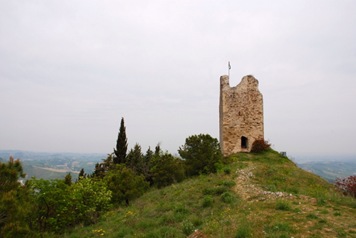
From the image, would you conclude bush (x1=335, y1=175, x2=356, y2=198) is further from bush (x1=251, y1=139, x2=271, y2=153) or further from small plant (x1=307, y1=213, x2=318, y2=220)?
bush (x1=251, y1=139, x2=271, y2=153)

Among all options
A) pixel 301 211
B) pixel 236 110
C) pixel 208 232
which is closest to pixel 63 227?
pixel 208 232

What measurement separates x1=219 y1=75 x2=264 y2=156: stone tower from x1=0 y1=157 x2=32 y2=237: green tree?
16.1m

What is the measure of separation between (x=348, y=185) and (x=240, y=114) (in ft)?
33.5

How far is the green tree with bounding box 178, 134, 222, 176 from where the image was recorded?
17.3 meters

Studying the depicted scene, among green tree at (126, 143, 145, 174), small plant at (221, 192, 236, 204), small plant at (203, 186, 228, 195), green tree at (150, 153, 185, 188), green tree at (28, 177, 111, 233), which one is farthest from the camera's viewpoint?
green tree at (126, 143, 145, 174)

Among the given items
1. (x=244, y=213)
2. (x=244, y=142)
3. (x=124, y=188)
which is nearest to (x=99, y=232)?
(x=244, y=213)

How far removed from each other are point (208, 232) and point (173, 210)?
10.1 ft

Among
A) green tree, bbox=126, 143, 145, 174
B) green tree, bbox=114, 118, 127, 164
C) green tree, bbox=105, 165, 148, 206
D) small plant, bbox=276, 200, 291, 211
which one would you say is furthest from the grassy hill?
green tree, bbox=114, 118, 127, 164

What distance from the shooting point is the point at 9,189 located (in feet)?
27.6

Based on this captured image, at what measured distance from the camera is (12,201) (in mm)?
7742

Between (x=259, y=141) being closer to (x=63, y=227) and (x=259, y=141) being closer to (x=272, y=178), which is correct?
(x=272, y=178)

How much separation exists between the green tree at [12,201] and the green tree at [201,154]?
34.9 feet

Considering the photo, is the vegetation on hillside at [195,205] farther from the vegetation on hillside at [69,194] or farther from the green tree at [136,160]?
the green tree at [136,160]

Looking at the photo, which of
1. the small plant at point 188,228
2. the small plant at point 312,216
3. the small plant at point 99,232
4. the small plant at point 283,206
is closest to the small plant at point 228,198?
the small plant at point 283,206
